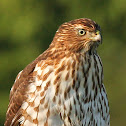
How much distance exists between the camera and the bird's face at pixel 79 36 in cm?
618

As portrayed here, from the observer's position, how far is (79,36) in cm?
630

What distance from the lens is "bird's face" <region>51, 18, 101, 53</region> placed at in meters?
6.18

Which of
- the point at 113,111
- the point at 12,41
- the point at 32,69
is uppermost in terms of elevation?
the point at 32,69

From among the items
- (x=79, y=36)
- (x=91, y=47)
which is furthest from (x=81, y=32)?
(x=91, y=47)

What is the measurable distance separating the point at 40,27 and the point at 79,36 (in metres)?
8.38

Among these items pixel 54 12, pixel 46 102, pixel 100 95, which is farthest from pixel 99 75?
pixel 54 12

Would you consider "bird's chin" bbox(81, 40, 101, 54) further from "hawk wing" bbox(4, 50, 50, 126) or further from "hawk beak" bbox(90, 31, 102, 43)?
"hawk wing" bbox(4, 50, 50, 126)

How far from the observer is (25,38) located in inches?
556

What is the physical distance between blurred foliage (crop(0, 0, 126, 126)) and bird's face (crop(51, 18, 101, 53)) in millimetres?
6789

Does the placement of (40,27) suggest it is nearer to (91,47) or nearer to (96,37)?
(91,47)

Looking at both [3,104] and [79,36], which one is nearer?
[79,36]

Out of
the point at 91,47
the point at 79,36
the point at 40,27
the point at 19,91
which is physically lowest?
the point at 40,27

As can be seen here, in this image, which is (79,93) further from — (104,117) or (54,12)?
(54,12)

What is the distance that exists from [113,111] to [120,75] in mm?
1339
